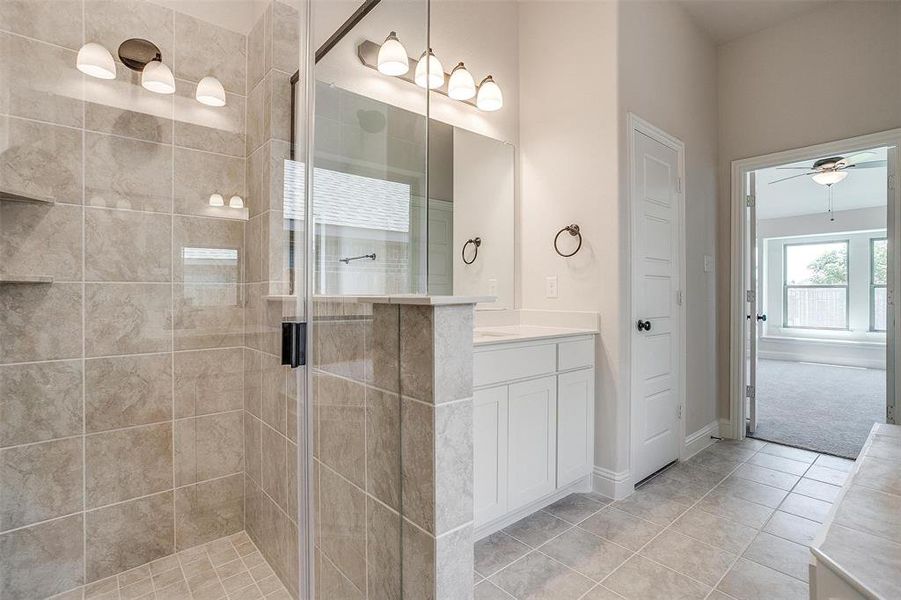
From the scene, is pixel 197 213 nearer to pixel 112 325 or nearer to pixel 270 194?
pixel 270 194

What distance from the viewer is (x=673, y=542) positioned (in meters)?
1.83

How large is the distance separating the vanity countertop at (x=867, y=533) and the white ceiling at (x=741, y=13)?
9.68 ft

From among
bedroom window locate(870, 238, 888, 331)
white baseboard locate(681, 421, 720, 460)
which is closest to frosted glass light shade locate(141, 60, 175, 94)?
white baseboard locate(681, 421, 720, 460)

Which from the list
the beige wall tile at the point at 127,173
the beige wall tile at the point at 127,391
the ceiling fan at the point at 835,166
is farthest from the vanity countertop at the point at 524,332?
the ceiling fan at the point at 835,166

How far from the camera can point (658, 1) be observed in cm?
263

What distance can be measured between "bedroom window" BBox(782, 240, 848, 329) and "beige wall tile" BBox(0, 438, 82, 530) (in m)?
9.47

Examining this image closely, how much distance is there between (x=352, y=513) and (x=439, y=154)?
1.86 meters

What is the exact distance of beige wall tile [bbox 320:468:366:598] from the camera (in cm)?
102

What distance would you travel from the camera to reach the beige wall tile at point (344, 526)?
1.02 meters

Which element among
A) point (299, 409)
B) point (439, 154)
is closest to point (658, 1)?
point (439, 154)

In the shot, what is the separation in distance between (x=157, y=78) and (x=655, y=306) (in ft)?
8.90

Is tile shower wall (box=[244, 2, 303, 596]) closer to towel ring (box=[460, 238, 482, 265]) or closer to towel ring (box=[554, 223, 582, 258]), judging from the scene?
towel ring (box=[460, 238, 482, 265])

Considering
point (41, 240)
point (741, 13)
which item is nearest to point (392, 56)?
point (41, 240)

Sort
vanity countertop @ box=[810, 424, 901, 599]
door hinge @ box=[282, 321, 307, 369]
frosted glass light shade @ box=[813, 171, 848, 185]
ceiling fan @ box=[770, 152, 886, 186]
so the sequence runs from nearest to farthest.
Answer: vanity countertop @ box=[810, 424, 901, 599] → door hinge @ box=[282, 321, 307, 369] → ceiling fan @ box=[770, 152, 886, 186] → frosted glass light shade @ box=[813, 171, 848, 185]
